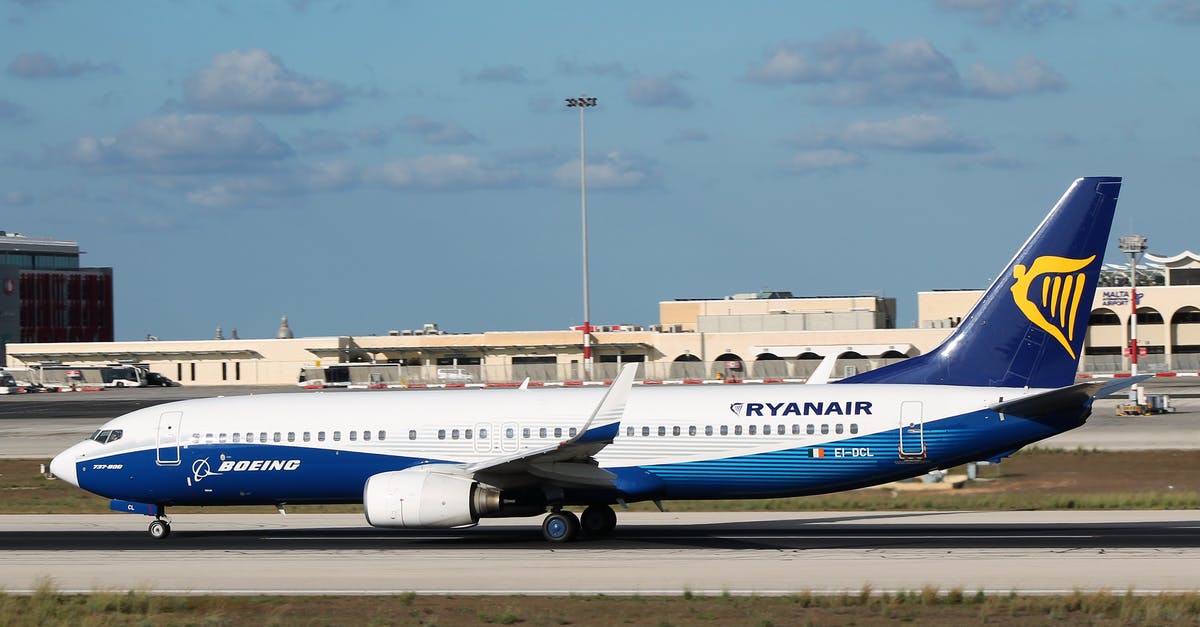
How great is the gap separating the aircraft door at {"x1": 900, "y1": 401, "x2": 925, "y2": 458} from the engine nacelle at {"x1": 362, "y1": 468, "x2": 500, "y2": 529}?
847cm

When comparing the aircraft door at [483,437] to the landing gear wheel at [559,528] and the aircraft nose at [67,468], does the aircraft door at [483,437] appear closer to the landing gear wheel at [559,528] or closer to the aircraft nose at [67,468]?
the landing gear wheel at [559,528]

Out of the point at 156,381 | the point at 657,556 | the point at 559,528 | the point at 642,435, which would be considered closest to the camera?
the point at 657,556

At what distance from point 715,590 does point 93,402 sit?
77.7m

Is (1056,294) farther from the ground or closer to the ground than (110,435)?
farther from the ground

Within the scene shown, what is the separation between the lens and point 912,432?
27828mm

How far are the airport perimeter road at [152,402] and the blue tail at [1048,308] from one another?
11.6 m

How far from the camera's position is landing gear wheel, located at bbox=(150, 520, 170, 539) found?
3025 centimetres

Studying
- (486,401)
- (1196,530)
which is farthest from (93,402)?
(1196,530)

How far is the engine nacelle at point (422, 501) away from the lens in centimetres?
2645

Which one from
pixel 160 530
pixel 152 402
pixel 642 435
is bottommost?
pixel 160 530

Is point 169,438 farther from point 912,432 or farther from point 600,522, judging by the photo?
point 912,432

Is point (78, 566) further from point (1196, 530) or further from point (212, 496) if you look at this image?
point (1196, 530)

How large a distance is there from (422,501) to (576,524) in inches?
139

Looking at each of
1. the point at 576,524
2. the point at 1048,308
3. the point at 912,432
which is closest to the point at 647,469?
the point at 576,524
